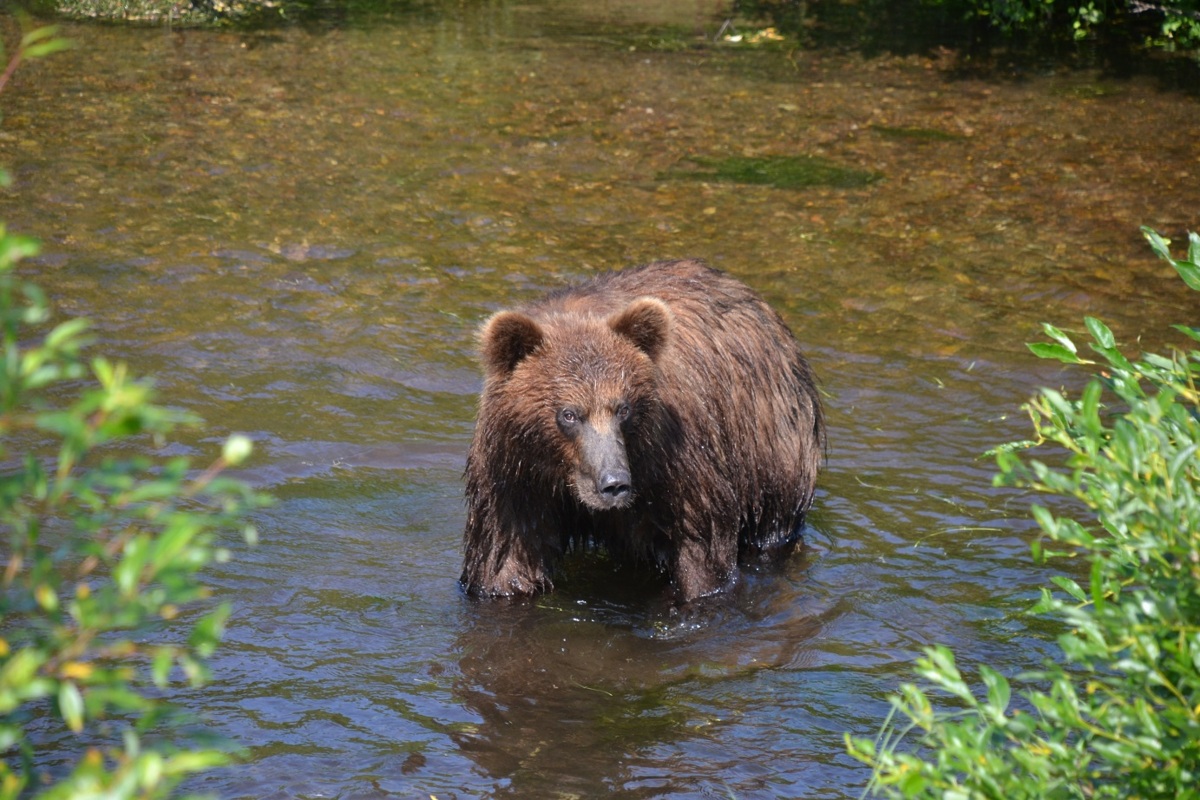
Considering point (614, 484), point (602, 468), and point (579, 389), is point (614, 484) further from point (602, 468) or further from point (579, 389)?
point (579, 389)

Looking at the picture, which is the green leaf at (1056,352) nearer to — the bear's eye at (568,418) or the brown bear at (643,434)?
the brown bear at (643,434)

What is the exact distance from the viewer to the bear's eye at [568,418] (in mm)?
6082

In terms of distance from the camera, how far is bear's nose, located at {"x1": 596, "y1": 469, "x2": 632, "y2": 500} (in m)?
5.87

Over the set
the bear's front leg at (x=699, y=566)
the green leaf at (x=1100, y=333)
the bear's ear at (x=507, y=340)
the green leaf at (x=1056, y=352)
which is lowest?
the bear's front leg at (x=699, y=566)

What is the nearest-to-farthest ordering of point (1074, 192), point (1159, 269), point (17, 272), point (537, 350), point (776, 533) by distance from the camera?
point (537, 350), point (776, 533), point (17, 272), point (1159, 269), point (1074, 192)

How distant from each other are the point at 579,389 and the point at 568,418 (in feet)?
0.49

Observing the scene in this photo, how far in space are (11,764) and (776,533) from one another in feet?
14.0

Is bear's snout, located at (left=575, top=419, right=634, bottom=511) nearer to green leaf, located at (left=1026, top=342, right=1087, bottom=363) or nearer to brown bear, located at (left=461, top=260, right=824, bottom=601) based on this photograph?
brown bear, located at (left=461, top=260, right=824, bottom=601)

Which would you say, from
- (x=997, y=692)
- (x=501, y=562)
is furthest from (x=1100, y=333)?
(x=501, y=562)

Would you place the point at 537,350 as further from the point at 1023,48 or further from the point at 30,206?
the point at 1023,48

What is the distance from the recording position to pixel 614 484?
5871 mm

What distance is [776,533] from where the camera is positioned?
760 centimetres

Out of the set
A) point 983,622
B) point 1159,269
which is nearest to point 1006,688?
point 983,622

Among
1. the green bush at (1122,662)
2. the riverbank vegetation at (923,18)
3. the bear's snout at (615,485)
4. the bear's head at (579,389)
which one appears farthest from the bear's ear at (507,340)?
the riverbank vegetation at (923,18)
